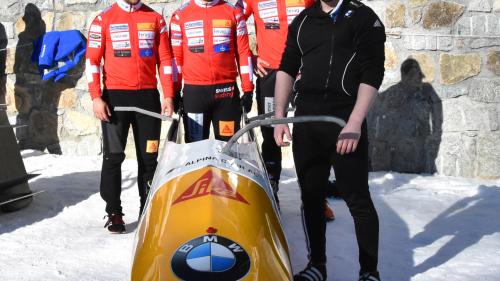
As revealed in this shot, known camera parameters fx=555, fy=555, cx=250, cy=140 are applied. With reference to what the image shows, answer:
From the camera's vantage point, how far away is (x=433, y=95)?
5305 mm

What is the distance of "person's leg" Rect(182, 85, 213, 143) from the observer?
3902mm

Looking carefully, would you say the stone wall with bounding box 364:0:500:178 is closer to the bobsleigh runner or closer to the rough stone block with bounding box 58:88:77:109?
the bobsleigh runner

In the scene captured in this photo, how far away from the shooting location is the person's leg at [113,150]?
379 cm

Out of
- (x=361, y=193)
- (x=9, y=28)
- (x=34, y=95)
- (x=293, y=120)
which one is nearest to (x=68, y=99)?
(x=34, y=95)

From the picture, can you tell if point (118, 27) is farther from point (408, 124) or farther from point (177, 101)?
point (408, 124)

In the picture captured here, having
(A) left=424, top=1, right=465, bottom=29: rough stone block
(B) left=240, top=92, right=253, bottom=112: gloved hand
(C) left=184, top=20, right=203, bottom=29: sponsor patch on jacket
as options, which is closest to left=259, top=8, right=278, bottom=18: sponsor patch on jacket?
(C) left=184, top=20, right=203, bottom=29: sponsor patch on jacket

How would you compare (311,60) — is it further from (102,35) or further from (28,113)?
(28,113)

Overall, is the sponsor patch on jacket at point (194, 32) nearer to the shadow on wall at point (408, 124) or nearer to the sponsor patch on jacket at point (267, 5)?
the sponsor patch on jacket at point (267, 5)

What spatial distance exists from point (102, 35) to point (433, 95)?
3.17 metres

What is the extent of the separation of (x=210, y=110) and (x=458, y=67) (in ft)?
8.74

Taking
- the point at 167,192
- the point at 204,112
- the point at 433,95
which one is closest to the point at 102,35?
the point at 204,112

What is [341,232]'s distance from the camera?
3.80m

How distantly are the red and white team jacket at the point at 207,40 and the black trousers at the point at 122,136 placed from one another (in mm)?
347

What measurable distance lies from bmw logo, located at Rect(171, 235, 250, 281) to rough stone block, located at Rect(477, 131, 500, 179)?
13.1ft
